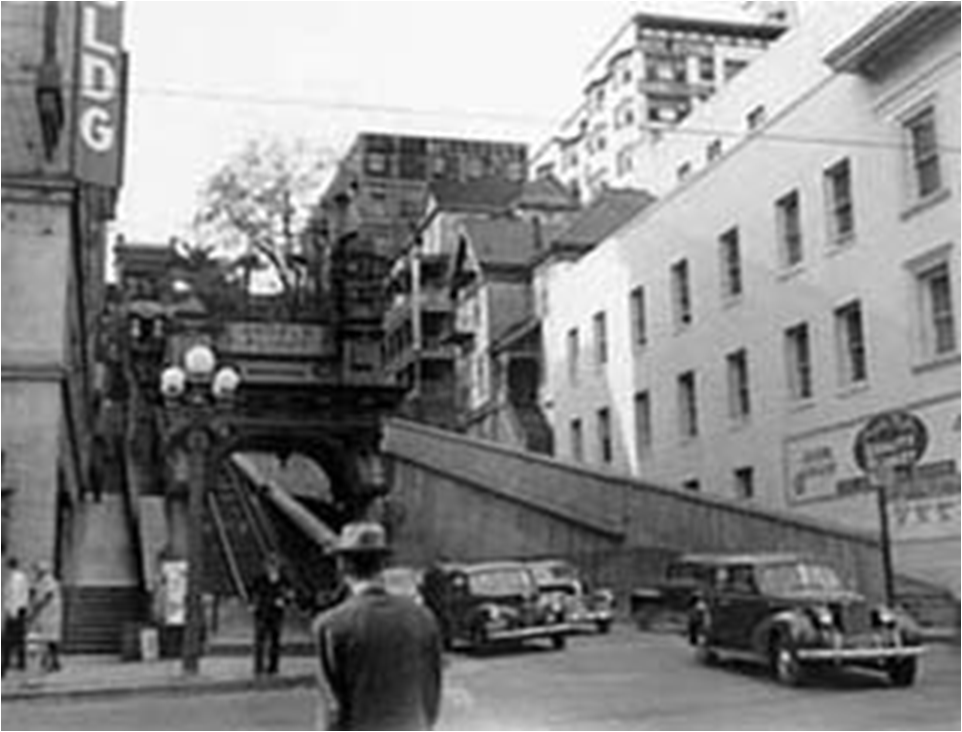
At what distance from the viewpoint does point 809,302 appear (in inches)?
1086

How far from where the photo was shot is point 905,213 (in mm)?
24109

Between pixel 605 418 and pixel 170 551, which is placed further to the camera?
pixel 605 418

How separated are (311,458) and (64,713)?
61.0 feet

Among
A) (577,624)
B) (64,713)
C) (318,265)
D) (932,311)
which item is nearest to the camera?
(64,713)

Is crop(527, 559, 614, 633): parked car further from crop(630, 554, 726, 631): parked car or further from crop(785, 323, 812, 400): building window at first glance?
crop(785, 323, 812, 400): building window

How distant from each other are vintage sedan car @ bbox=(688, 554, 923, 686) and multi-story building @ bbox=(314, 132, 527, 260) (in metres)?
45.3

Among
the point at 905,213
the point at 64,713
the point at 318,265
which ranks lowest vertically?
the point at 64,713

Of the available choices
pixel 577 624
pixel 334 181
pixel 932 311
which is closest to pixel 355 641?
pixel 577 624

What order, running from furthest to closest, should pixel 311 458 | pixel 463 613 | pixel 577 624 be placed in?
1. pixel 311 458
2. pixel 577 624
3. pixel 463 613

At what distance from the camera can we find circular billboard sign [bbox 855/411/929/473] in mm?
18000

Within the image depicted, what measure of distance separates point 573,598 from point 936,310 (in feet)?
25.4

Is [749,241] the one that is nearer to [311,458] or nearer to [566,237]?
[311,458]

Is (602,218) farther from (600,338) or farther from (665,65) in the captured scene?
(665,65)

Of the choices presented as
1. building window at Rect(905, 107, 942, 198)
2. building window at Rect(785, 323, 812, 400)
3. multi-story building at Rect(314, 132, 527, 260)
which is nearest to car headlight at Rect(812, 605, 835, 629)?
building window at Rect(905, 107, 942, 198)
